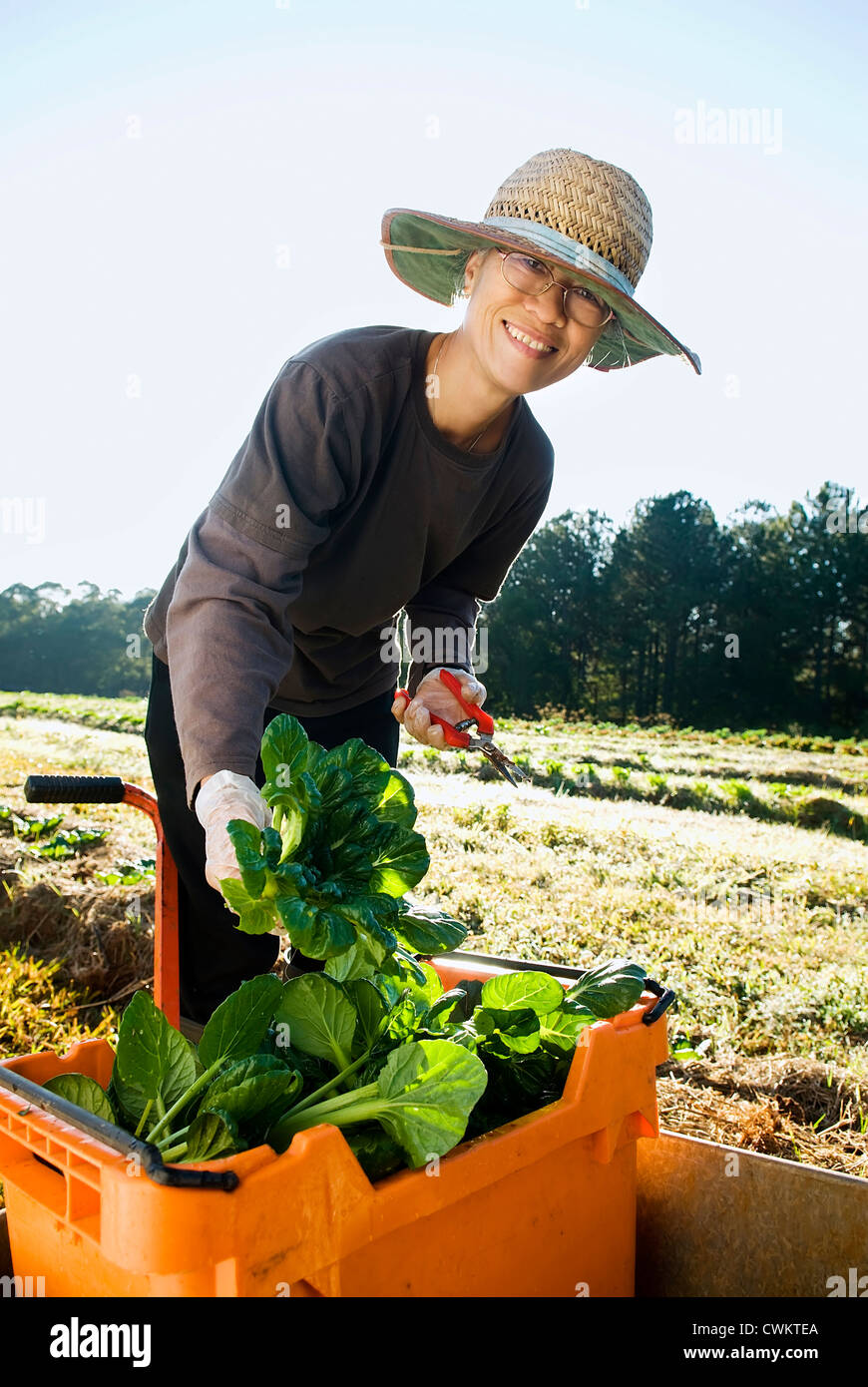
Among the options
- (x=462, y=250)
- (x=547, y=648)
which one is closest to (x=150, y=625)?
(x=462, y=250)

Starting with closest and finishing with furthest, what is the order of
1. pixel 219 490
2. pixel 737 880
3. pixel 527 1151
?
pixel 527 1151 → pixel 219 490 → pixel 737 880

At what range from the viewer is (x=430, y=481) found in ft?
6.50

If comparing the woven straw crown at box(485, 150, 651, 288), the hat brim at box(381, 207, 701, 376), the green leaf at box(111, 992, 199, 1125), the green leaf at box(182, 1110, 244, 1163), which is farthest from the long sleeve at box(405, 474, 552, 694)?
the green leaf at box(182, 1110, 244, 1163)

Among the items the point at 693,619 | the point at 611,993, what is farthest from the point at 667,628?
the point at 611,993

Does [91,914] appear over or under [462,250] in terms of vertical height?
under

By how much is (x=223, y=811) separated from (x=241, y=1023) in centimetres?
26

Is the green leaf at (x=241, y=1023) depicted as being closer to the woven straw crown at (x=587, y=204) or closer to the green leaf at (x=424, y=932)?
the green leaf at (x=424, y=932)

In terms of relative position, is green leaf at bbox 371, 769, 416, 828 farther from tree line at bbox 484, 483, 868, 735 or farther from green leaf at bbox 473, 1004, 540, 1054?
tree line at bbox 484, 483, 868, 735

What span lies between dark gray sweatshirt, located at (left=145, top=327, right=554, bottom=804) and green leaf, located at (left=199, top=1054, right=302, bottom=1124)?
0.42 meters

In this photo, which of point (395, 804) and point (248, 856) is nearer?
point (248, 856)

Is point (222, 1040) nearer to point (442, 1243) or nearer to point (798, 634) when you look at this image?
point (442, 1243)

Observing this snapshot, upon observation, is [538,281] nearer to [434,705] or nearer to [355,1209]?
[434,705]

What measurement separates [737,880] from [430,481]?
11.3 ft

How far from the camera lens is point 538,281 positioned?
1.76 metres
